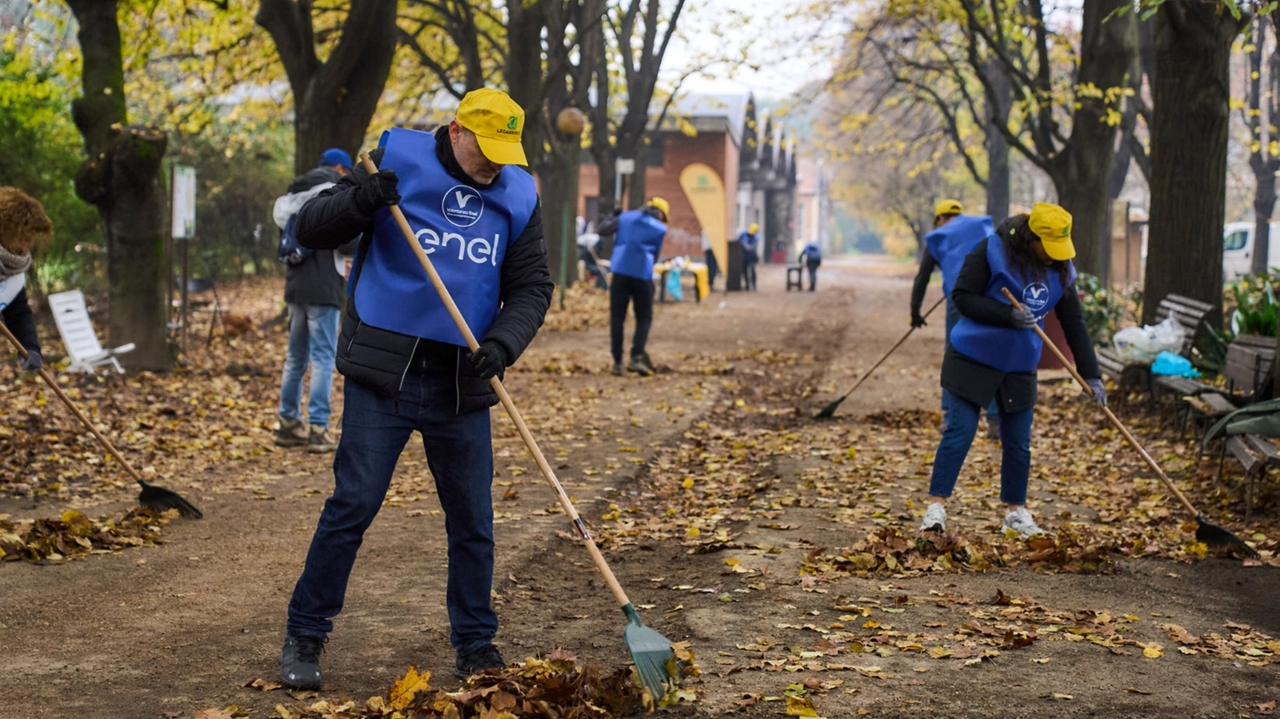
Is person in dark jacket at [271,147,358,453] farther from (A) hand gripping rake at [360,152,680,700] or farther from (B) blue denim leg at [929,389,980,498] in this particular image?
(A) hand gripping rake at [360,152,680,700]

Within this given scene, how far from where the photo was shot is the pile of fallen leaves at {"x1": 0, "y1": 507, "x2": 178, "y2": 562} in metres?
6.20

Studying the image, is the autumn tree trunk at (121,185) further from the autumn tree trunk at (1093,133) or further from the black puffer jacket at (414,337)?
the autumn tree trunk at (1093,133)

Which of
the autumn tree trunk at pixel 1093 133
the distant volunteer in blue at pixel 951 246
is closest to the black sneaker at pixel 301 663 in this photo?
the distant volunteer in blue at pixel 951 246

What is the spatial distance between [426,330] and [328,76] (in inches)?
425

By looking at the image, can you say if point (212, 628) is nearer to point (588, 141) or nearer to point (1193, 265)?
point (1193, 265)

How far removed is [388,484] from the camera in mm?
4477

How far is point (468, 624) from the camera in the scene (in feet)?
14.9

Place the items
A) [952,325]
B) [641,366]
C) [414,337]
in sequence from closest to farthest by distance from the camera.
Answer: [414,337] → [952,325] → [641,366]

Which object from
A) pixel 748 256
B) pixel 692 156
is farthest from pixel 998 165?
pixel 692 156

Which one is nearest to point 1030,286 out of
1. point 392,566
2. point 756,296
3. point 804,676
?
point 804,676

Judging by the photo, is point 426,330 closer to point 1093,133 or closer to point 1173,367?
point 1173,367

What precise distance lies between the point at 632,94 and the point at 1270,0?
19.1m

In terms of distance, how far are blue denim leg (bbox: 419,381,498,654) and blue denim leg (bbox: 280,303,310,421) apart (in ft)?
15.5

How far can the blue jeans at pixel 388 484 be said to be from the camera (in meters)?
4.36
